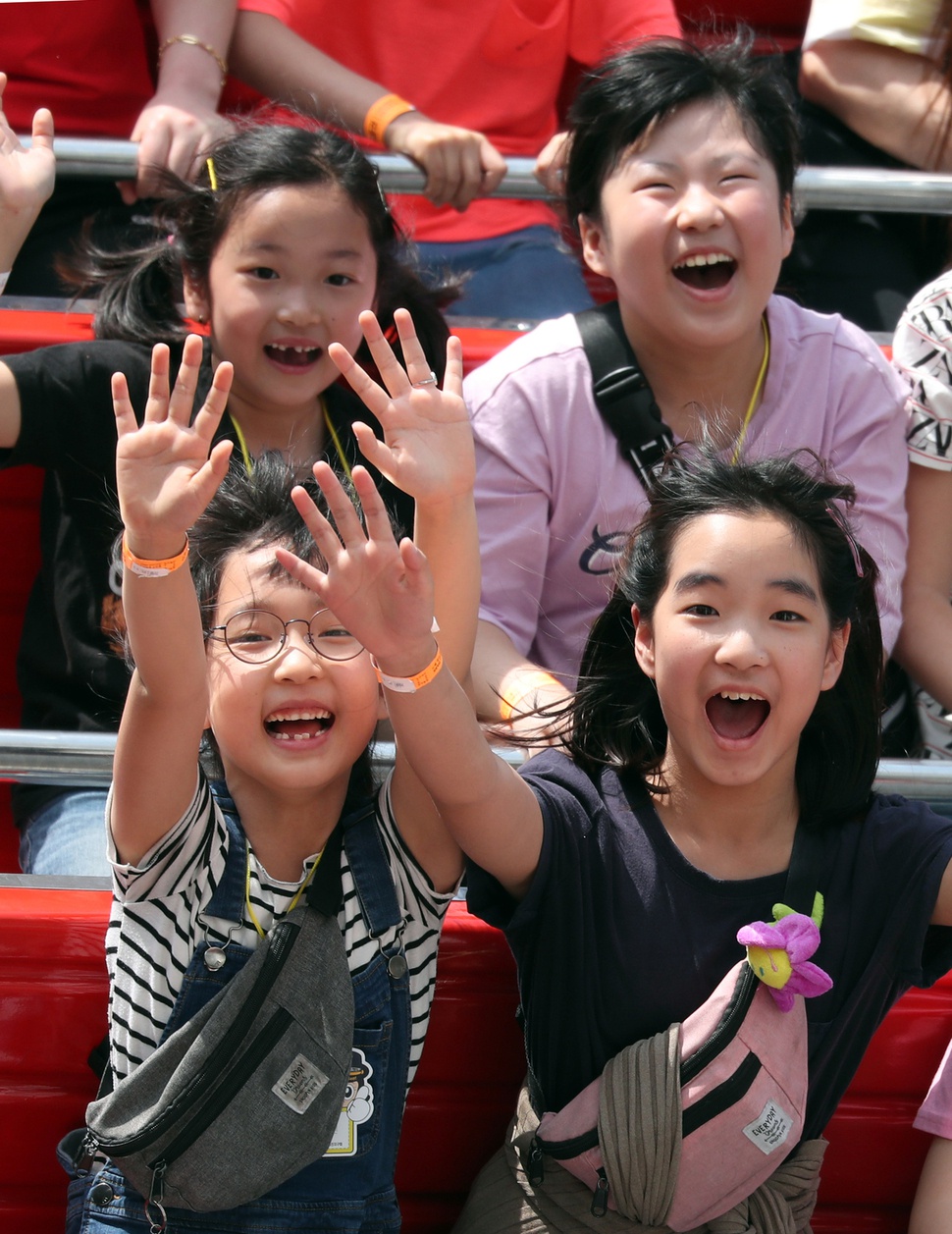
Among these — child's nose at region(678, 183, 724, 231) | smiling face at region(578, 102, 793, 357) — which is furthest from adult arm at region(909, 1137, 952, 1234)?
child's nose at region(678, 183, 724, 231)

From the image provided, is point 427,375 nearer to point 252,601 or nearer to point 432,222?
point 252,601

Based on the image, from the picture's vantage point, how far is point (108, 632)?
196cm

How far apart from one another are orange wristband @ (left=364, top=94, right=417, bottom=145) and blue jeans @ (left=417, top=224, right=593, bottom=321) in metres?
0.23

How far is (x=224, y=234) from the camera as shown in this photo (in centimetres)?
209

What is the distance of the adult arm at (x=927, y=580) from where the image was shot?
2.04 m

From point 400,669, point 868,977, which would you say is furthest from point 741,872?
point 400,669

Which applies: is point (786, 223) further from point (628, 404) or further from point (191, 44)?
point (191, 44)

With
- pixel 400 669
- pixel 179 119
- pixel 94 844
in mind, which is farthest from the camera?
pixel 179 119

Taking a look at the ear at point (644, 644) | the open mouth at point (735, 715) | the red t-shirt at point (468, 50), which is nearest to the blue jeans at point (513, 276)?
the red t-shirt at point (468, 50)

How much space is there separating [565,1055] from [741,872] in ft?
0.83

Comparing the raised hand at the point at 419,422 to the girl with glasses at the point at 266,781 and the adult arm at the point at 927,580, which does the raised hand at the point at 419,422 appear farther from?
the adult arm at the point at 927,580

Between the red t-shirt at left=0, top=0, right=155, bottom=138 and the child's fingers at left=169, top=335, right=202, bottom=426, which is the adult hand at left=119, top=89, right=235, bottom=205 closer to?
the red t-shirt at left=0, top=0, right=155, bottom=138

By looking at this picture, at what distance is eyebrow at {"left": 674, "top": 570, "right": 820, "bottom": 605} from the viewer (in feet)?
4.90

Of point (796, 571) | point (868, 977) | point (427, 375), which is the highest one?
point (427, 375)
